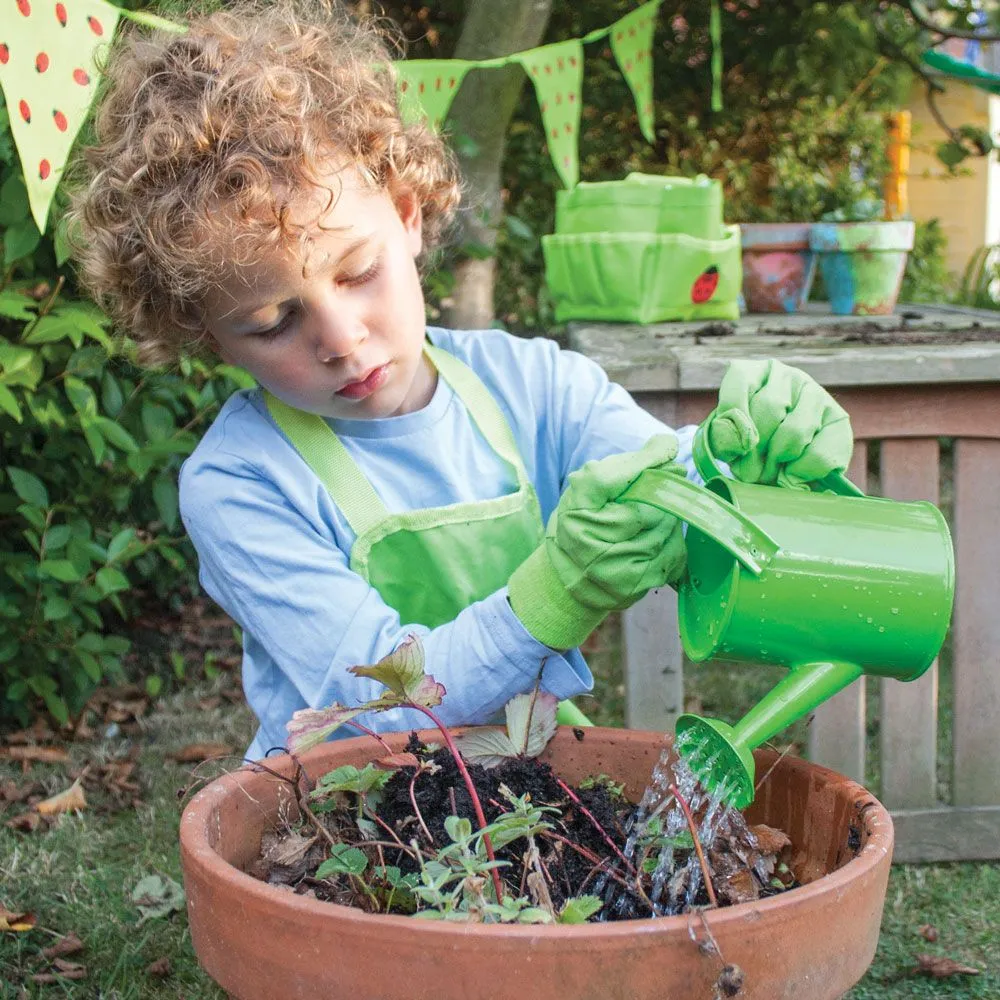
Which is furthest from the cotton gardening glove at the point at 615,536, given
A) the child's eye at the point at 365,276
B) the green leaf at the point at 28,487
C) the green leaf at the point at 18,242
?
the green leaf at the point at 28,487

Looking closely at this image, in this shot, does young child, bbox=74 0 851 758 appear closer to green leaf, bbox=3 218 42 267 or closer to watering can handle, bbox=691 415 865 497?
watering can handle, bbox=691 415 865 497

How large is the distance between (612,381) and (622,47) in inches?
91.7

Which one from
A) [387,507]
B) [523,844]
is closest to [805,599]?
[523,844]

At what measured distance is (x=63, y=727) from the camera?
9.62 feet

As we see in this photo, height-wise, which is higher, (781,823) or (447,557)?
(447,557)

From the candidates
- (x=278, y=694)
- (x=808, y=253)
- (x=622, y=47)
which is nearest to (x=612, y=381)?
(x=278, y=694)

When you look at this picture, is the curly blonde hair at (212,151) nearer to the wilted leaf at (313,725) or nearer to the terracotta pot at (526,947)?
the wilted leaf at (313,725)

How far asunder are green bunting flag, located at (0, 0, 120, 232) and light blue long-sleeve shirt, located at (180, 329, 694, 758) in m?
0.46

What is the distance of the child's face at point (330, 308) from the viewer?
145 cm

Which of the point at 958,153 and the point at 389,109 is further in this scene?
the point at 958,153

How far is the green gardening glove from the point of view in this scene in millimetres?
1247

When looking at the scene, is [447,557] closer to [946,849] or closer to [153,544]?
[946,849]

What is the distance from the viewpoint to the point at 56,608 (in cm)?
259

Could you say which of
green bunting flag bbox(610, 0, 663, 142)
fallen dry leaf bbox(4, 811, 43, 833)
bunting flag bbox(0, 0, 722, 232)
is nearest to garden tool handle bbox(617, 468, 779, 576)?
bunting flag bbox(0, 0, 722, 232)
